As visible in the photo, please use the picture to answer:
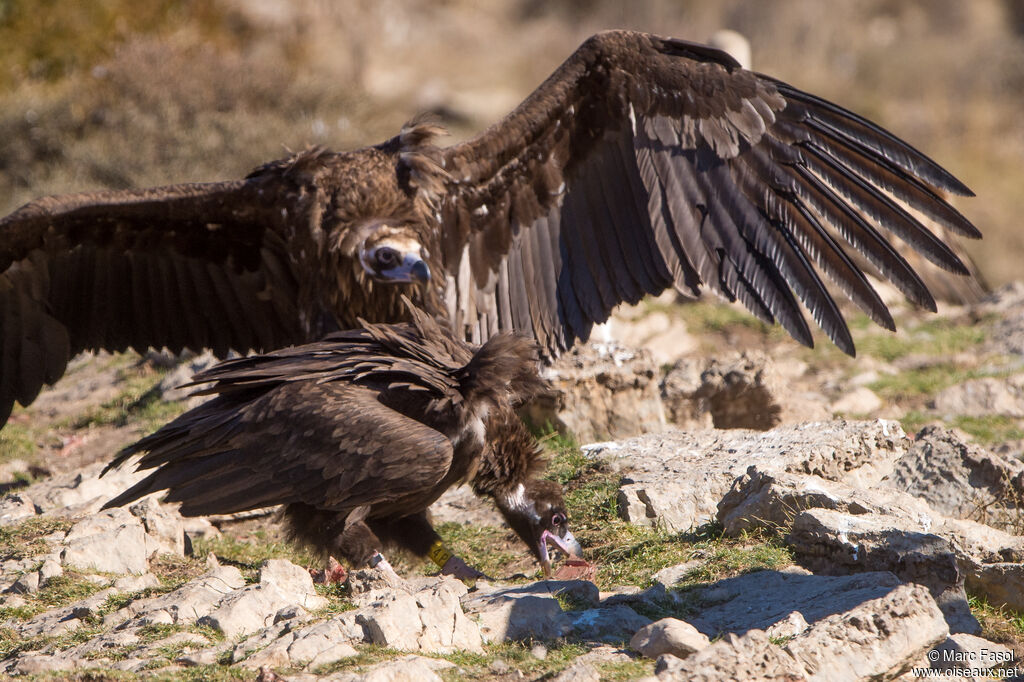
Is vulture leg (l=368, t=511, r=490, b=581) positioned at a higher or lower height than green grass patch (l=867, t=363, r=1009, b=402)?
lower

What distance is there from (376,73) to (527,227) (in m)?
18.1

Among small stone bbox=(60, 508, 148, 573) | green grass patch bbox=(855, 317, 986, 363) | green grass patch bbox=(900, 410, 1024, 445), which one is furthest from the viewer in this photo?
green grass patch bbox=(855, 317, 986, 363)

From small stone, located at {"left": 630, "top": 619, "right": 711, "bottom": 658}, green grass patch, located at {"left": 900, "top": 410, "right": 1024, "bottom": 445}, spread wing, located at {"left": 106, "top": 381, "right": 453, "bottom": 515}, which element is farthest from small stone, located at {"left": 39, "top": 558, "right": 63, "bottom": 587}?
green grass patch, located at {"left": 900, "top": 410, "right": 1024, "bottom": 445}

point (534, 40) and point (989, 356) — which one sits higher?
point (534, 40)

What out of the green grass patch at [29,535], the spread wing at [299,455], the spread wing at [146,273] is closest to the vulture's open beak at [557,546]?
the spread wing at [299,455]

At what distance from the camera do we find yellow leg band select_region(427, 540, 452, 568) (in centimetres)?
495

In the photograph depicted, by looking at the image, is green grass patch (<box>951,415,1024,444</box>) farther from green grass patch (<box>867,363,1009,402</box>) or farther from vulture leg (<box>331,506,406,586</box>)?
vulture leg (<box>331,506,406,586</box>)

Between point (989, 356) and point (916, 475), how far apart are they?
162 inches

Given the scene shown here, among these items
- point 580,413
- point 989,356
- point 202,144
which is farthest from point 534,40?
point 580,413

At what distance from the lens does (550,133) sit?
5.91 metres

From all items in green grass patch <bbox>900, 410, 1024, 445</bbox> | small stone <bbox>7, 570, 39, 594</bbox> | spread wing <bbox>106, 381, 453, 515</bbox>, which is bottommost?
small stone <bbox>7, 570, 39, 594</bbox>

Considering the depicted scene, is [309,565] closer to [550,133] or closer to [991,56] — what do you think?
[550,133]

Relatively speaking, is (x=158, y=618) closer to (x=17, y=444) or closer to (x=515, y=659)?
(x=515, y=659)

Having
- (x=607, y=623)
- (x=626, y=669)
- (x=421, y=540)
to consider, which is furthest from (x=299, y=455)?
(x=626, y=669)
